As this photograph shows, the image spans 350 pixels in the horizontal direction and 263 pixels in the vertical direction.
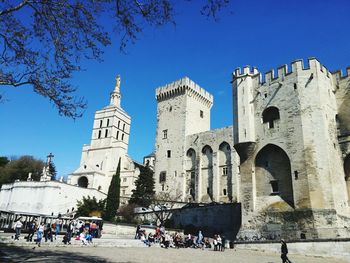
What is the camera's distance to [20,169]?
221 feet

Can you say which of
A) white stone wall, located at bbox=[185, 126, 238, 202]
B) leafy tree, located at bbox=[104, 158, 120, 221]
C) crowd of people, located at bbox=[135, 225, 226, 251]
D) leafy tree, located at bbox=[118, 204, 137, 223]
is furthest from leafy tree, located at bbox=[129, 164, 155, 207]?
crowd of people, located at bbox=[135, 225, 226, 251]

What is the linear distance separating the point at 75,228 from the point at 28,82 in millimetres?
16882

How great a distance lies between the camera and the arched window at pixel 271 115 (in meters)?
25.0

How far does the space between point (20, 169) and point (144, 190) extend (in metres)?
35.0

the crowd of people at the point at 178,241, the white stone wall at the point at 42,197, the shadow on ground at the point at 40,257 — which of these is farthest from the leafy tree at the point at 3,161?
the shadow on ground at the point at 40,257

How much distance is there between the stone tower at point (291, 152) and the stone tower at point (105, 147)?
39.1m

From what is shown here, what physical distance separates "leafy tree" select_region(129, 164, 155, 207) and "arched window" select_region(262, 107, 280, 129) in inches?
909

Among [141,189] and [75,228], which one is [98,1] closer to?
[75,228]

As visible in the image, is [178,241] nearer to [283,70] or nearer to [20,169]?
[283,70]

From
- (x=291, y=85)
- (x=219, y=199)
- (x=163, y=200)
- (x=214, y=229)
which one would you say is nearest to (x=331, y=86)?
(x=291, y=85)

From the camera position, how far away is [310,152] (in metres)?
22.0

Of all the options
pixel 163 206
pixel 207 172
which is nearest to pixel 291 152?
pixel 163 206

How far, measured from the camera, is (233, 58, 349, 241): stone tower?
21.0 meters

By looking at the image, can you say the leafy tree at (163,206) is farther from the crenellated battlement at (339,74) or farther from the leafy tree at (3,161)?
the leafy tree at (3,161)
